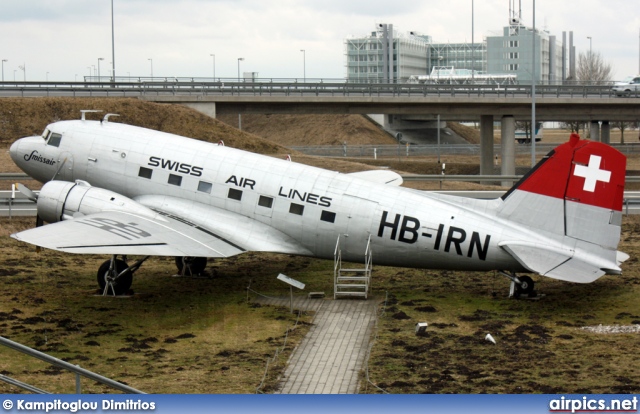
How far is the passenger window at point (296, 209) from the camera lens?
2642 centimetres

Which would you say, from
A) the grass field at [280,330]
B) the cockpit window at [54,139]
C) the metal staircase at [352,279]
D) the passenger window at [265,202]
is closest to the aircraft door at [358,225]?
the metal staircase at [352,279]

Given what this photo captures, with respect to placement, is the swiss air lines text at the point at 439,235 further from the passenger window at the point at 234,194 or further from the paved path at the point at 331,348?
the passenger window at the point at 234,194

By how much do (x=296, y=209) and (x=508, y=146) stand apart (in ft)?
162

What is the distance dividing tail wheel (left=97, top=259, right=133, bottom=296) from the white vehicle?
5914 cm

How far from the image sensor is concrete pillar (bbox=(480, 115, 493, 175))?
74562mm

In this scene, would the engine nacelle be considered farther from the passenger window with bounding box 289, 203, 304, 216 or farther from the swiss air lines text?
the swiss air lines text

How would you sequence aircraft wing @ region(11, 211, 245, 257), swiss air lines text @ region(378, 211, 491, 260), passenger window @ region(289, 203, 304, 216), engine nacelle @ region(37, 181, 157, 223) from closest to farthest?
aircraft wing @ region(11, 211, 245, 257) < swiss air lines text @ region(378, 211, 491, 260) < engine nacelle @ region(37, 181, 157, 223) < passenger window @ region(289, 203, 304, 216)

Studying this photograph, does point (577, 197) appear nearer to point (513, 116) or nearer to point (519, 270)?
point (519, 270)

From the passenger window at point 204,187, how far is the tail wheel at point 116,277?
141 inches

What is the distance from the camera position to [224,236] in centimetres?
2659

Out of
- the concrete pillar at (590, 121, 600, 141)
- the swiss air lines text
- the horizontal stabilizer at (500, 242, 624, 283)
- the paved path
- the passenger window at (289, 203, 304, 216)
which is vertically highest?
the concrete pillar at (590, 121, 600, 141)

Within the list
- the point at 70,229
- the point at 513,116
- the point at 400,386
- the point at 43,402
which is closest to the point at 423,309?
the point at 400,386

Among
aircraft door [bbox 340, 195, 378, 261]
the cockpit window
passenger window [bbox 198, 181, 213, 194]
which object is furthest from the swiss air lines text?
the cockpit window

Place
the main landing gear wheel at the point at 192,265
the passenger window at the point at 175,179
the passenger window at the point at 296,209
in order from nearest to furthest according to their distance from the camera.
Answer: the passenger window at the point at 296,209 → the passenger window at the point at 175,179 → the main landing gear wheel at the point at 192,265
